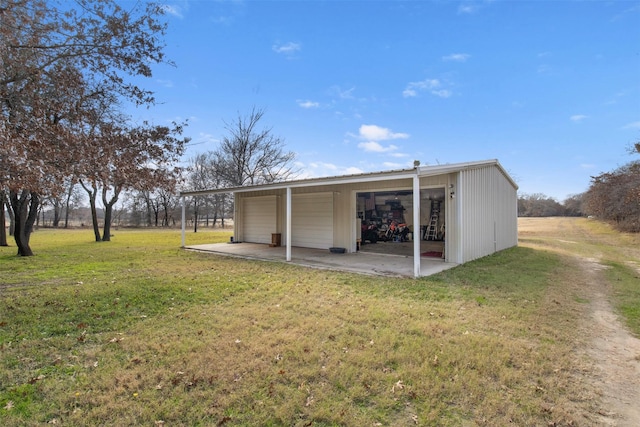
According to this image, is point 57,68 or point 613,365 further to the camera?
point 57,68

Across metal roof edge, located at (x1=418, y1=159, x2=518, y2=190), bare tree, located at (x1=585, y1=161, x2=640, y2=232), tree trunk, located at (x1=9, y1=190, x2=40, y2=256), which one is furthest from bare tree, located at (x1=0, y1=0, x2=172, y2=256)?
bare tree, located at (x1=585, y1=161, x2=640, y2=232)

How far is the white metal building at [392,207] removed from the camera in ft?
27.7

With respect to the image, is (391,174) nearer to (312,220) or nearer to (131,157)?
(131,157)

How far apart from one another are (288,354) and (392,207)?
1263cm

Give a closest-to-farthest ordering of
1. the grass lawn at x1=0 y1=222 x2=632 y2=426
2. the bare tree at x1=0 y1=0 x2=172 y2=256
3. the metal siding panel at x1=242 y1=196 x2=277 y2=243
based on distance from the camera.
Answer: the grass lawn at x1=0 y1=222 x2=632 y2=426, the bare tree at x1=0 y1=0 x2=172 y2=256, the metal siding panel at x1=242 y1=196 x2=277 y2=243

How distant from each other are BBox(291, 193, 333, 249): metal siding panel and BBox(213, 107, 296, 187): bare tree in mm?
13434

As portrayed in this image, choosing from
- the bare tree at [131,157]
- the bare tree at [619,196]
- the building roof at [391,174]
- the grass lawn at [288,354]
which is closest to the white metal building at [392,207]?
the building roof at [391,174]

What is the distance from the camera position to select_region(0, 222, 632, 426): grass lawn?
2.22 metres

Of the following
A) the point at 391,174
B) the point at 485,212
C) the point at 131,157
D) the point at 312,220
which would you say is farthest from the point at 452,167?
the point at 131,157

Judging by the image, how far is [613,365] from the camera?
2967 mm

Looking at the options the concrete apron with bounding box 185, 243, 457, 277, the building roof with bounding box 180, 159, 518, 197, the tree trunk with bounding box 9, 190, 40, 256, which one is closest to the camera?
the building roof with bounding box 180, 159, 518, 197

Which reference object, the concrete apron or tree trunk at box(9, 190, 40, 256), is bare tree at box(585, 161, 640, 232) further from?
tree trunk at box(9, 190, 40, 256)

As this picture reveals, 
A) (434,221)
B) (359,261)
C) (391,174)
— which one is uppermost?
(391,174)

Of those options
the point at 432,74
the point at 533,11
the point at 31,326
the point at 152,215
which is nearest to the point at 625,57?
the point at 533,11
